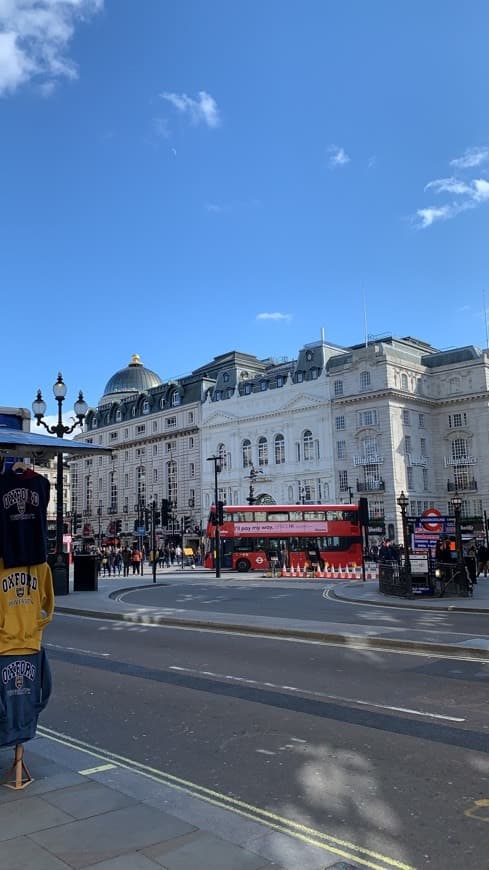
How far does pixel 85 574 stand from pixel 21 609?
20198 mm

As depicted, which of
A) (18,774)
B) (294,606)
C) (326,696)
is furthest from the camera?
(294,606)

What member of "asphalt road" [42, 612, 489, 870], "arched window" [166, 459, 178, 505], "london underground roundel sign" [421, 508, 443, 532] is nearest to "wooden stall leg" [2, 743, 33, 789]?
"asphalt road" [42, 612, 489, 870]

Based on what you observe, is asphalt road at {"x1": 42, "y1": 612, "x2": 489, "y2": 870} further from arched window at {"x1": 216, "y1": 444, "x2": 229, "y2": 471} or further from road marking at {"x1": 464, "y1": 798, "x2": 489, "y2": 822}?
arched window at {"x1": 216, "y1": 444, "x2": 229, "y2": 471}

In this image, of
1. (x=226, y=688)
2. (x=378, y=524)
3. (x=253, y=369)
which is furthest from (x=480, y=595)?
(x=253, y=369)

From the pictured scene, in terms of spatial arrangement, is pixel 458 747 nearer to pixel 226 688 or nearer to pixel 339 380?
pixel 226 688

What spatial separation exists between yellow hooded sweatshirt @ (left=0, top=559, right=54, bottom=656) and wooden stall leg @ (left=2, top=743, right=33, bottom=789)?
26.9 inches

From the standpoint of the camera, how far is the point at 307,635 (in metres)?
12.9

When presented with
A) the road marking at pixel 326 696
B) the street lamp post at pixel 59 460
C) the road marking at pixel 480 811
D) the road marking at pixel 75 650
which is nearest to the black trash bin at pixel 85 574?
the street lamp post at pixel 59 460

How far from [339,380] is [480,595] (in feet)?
162

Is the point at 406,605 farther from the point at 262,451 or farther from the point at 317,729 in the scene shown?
the point at 262,451

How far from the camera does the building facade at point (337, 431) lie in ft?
216

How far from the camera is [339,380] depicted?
6975 centimetres

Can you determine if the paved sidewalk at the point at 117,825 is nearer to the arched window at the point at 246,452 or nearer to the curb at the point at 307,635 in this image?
the curb at the point at 307,635

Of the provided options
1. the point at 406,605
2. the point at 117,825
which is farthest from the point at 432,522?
the point at 117,825
